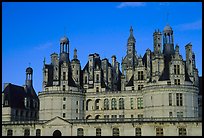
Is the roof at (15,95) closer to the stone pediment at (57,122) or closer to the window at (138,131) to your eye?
the stone pediment at (57,122)

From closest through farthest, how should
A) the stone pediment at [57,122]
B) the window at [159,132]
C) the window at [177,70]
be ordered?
the window at [159,132]
the stone pediment at [57,122]
the window at [177,70]

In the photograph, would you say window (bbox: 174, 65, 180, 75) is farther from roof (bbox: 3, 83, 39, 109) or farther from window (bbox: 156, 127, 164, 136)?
roof (bbox: 3, 83, 39, 109)

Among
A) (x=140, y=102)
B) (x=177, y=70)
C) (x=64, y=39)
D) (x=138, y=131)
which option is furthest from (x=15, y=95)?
(x=177, y=70)

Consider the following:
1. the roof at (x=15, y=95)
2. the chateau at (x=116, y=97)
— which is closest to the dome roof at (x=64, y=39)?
the chateau at (x=116, y=97)

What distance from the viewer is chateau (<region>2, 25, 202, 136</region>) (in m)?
48.9

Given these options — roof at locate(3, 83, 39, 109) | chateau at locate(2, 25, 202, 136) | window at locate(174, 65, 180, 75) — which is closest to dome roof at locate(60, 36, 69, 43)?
chateau at locate(2, 25, 202, 136)

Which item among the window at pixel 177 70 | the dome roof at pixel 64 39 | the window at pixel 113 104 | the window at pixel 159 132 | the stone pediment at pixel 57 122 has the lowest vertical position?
the window at pixel 159 132

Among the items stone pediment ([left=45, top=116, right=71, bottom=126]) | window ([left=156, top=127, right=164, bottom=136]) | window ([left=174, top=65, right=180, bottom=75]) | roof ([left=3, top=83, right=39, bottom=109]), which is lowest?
window ([left=156, top=127, right=164, bottom=136])

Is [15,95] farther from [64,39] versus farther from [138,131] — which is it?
[138,131]

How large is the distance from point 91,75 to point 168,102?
14.2 metres

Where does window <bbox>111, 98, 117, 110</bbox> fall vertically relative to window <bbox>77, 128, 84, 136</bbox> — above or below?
above

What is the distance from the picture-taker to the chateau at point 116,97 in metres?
48.9

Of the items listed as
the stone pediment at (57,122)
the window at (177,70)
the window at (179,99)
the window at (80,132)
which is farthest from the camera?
the window at (177,70)

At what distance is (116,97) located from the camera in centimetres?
5647
